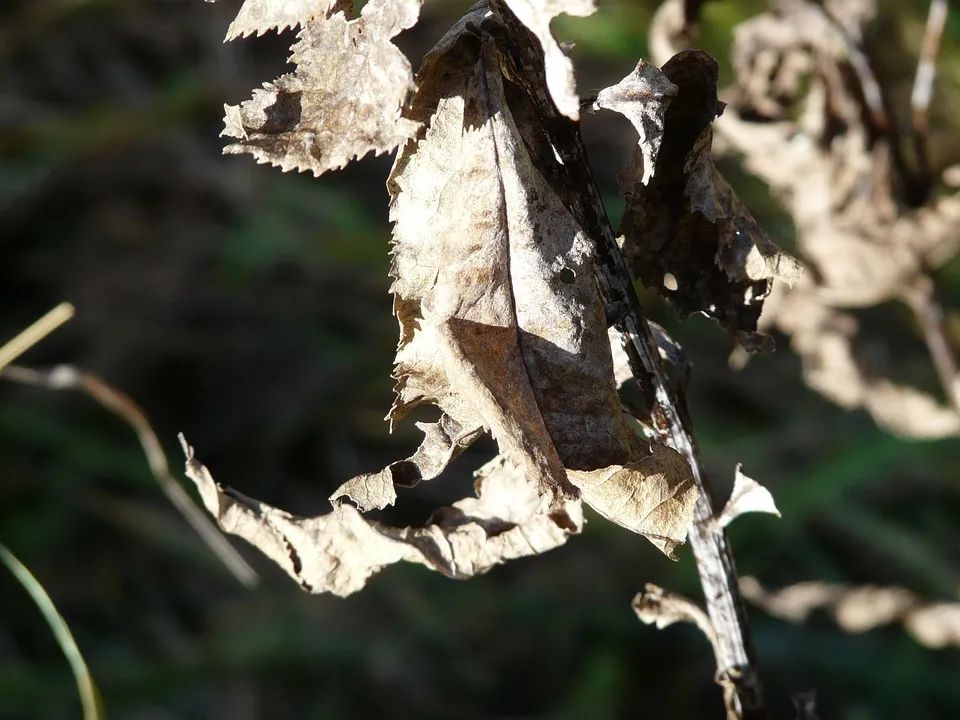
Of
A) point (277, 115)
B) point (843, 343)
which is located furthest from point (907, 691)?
point (277, 115)

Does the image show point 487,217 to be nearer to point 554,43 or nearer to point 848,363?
point 554,43

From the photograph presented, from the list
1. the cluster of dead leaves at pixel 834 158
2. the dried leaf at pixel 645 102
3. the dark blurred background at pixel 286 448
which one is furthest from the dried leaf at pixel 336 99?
the dark blurred background at pixel 286 448

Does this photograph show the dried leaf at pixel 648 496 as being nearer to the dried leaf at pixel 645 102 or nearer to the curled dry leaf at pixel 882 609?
the dried leaf at pixel 645 102

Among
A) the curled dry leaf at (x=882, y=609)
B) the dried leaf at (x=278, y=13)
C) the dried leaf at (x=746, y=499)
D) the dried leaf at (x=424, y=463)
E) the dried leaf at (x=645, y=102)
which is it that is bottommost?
the curled dry leaf at (x=882, y=609)

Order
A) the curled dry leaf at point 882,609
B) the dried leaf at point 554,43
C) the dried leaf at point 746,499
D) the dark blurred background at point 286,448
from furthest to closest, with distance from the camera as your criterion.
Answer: the dark blurred background at point 286,448, the curled dry leaf at point 882,609, the dried leaf at point 746,499, the dried leaf at point 554,43

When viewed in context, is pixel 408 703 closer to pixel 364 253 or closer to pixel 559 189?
pixel 364 253

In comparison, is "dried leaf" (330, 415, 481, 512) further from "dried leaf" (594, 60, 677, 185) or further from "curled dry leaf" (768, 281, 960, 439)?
"curled dry leaf" (768, 281, 960, 439)
